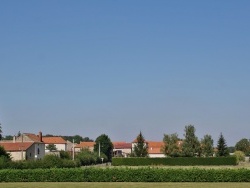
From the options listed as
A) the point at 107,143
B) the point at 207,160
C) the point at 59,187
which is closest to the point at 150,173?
the point at 59,187

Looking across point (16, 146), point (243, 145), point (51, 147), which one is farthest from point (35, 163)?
point (51, 147)

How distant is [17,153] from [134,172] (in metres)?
53.4

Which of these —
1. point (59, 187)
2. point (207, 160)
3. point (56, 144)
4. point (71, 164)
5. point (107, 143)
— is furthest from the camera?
point (56, 144)

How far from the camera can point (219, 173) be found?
47.8 meters

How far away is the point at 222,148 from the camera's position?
10250 centimetres

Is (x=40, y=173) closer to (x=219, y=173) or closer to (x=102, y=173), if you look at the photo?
(x=102, y=173)

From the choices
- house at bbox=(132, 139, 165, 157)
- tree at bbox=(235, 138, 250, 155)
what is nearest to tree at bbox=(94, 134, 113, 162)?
house at bbox=(132, 139, 165, 157)

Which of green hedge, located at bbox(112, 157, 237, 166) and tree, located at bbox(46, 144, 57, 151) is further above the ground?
tree, located at bbox(46, 144, 57, 151)

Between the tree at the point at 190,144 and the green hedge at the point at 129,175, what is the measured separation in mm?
54306

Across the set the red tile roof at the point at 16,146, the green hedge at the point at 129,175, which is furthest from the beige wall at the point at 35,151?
the green hedge at the point at 129,175

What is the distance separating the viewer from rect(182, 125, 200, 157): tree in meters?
102

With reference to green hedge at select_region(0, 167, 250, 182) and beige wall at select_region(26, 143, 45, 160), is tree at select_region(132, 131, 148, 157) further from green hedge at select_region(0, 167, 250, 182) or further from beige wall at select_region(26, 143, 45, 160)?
green hedge at select_region(0, 167, 250, 182)

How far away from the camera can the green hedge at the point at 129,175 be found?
1884 inches

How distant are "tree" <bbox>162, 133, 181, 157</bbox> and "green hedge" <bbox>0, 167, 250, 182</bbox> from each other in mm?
58101
